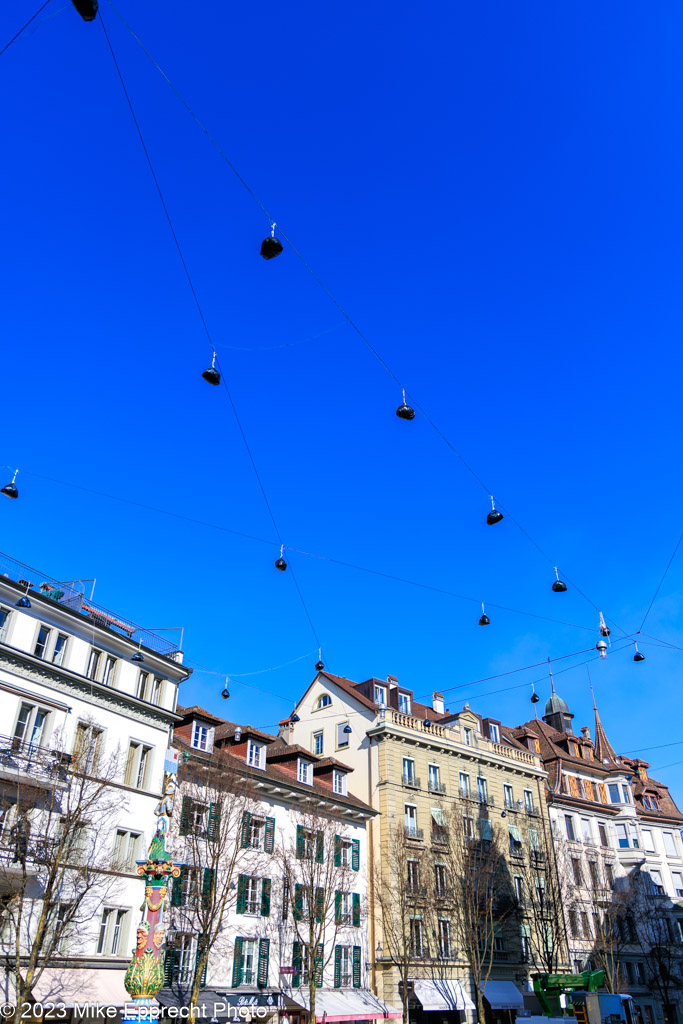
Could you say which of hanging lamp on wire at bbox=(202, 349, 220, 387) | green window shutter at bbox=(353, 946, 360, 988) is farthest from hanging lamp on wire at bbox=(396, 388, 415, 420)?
green window shutter at bbox=(353, 946, 360, 988)

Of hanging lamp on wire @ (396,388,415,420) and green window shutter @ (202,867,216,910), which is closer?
hanging lamp on wire @ (396,388,415,420)

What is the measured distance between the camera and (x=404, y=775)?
151ft

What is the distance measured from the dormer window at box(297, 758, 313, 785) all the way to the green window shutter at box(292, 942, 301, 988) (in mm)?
7821

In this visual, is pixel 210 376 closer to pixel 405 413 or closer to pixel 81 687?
pixel 405 413

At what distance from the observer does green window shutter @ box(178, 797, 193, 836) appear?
1277 inches

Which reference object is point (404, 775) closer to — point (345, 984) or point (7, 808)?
point (345, 984)

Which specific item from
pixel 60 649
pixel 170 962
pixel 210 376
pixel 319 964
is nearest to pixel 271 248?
pixel 210 376

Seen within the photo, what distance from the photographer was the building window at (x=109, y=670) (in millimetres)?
32869

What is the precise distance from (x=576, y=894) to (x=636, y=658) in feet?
110

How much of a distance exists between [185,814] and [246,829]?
4111mm

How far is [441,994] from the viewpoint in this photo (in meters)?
40.6

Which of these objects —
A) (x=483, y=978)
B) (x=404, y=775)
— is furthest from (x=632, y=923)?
(x=404, y=775)

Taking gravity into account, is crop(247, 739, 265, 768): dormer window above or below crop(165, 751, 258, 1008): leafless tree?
above

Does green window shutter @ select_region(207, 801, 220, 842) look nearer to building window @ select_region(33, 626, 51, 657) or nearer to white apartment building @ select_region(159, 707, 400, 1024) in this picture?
white apartment building @ select_region(159, 707, 400, 1024)
